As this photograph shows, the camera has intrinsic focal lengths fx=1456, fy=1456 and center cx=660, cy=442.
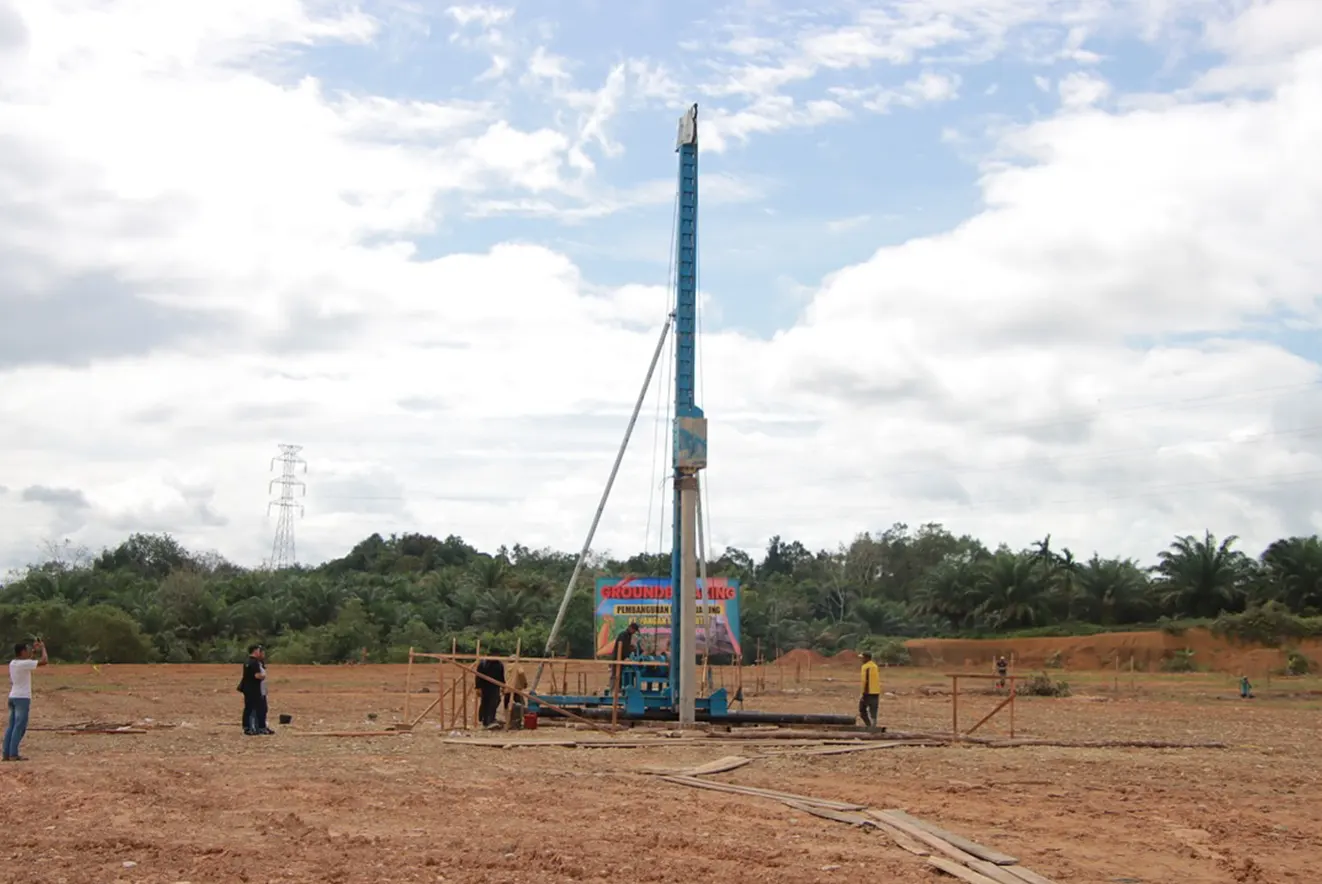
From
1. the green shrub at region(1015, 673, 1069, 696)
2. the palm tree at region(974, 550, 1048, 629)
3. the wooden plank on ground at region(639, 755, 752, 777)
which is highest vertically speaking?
the palm tree at region(974, 550, 1048, 629)

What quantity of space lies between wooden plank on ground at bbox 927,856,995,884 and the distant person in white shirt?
11973 mm

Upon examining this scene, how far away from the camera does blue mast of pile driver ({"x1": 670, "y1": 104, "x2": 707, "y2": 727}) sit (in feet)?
82.3

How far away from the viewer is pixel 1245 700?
41.1m

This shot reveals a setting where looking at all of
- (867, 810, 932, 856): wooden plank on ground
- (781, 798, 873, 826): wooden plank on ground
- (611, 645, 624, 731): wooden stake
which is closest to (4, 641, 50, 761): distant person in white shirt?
(611, 645, 624, 731): wooden stake

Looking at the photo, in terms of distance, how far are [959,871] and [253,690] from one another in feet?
49.4

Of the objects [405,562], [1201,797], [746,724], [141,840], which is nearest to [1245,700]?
[746,724]

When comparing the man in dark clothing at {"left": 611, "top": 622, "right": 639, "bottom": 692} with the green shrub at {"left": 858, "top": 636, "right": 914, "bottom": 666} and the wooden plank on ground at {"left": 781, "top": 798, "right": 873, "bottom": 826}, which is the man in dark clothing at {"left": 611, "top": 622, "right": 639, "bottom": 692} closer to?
the wooden plank on ground at {"left": 781, "top": 798, "right": 873, "bottom": 826}

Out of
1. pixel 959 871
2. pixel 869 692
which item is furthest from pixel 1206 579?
pixel 959 871

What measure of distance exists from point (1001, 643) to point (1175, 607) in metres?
9.54

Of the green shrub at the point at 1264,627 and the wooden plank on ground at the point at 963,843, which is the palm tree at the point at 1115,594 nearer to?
the green shrub at the point at 1264,627

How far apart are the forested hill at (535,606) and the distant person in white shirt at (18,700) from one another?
34.6 metres

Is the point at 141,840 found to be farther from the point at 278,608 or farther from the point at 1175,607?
the point at 1175,607

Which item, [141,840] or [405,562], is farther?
[405,562]

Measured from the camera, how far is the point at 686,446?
25500 millimetres
